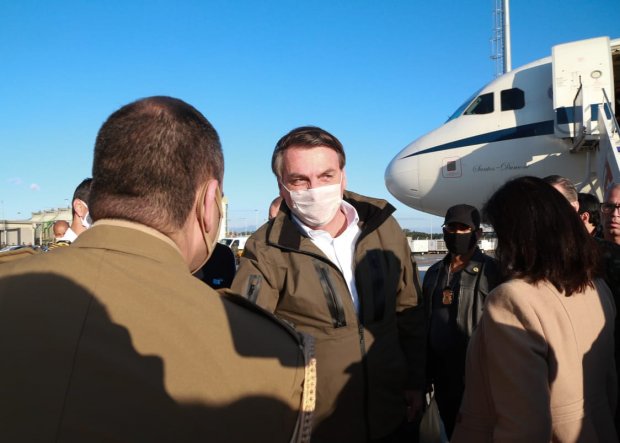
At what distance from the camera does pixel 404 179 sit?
10.3 meters

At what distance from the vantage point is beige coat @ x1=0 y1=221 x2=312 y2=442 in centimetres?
78

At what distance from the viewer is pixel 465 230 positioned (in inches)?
136

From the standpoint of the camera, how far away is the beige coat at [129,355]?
782 mm

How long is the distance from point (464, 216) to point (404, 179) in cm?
693

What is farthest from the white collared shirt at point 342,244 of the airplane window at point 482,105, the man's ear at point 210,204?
the airplane window at point 482,105

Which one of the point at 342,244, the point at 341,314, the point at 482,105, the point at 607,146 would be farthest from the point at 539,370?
the point at 482,105

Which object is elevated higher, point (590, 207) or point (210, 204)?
point (210, 204)

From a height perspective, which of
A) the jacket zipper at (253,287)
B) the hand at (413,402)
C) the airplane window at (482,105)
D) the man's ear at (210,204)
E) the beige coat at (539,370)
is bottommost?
the hand at (413,402)

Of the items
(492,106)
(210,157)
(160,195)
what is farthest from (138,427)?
(492,106)

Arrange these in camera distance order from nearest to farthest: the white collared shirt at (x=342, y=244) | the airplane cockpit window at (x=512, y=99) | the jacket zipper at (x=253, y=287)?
1. the jacket zipper at (x=253, y=287)
2. the white collared shirt at (x=342, y=244)
3. the airplane cockpit window at (x=512, y=99)

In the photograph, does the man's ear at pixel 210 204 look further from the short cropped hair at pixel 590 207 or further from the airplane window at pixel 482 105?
the airplane window at pixel 482 105

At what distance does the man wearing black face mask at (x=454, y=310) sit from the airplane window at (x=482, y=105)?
718cm

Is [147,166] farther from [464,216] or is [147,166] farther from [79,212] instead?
[79,212]

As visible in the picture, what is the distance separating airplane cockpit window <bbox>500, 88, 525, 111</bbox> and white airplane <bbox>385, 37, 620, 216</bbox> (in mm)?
19
